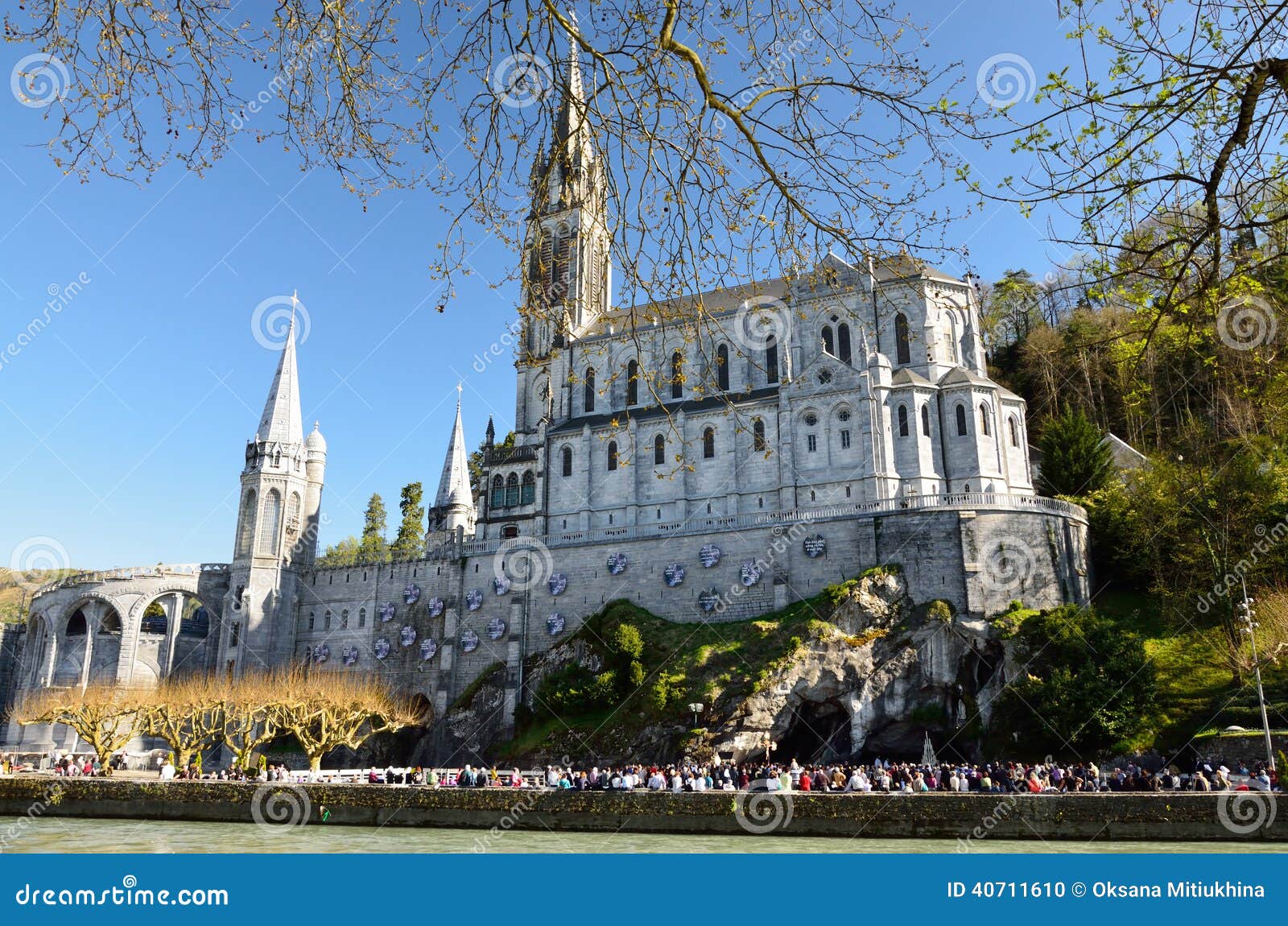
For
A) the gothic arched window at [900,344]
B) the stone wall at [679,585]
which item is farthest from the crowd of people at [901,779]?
the gothic arched window at [900,344]

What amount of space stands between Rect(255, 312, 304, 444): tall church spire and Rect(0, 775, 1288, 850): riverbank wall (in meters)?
30.6

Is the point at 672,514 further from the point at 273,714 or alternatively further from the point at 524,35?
the point at 524,35

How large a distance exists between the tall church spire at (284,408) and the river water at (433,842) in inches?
1352

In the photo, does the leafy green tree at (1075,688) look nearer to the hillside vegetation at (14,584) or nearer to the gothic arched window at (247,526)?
the gothic arched window at (247,526)

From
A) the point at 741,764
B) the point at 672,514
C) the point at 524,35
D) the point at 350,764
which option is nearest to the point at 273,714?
the point at 350,764

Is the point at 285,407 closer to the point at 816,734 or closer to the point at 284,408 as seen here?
the point at 284,408

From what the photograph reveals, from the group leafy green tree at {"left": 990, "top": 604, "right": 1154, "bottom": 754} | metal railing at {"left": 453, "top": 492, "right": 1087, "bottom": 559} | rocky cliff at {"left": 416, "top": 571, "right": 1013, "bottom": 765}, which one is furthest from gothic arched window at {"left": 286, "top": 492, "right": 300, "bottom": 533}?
leafy green tree at {"left": 990, "top": 604, "right": 1154, "bottom": 754}

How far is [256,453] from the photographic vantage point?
5644cm

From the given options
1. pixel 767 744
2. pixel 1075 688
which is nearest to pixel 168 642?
pixel 767 744

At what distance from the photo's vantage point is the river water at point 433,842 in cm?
1961

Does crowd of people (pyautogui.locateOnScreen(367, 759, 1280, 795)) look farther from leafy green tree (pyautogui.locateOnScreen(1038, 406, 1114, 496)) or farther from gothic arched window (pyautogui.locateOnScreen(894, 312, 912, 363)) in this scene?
gothic arched window (pyautogui.locateOnScreen(894, 312, 912, 363))

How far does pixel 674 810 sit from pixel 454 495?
146ft

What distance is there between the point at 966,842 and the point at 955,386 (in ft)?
90.9

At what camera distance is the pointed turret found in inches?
2574
